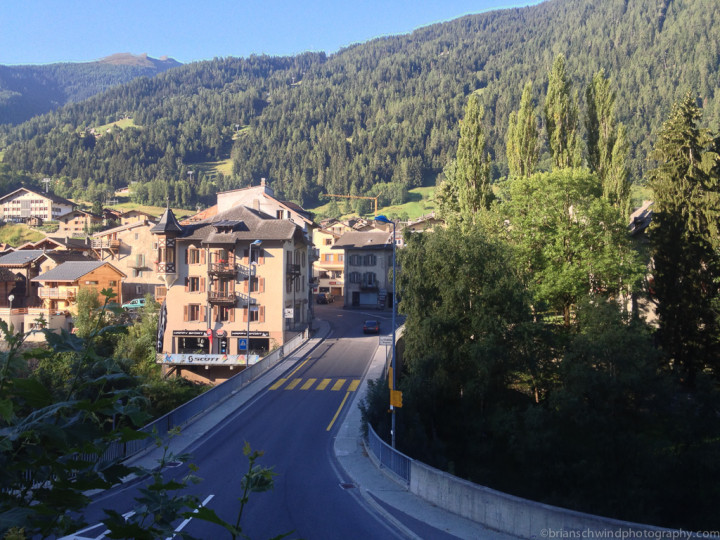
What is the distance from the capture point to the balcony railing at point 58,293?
60.0m

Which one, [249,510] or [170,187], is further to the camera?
[170,187]

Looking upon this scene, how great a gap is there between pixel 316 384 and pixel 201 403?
926 centimetres

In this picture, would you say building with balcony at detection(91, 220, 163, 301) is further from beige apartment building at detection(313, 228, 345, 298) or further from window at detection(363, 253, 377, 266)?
beige apartment building at detection(313, 228, 345, 298)

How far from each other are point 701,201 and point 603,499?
17781 mm

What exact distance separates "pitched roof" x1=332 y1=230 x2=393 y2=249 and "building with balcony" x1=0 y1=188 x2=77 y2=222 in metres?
81.7

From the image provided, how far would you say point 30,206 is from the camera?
129m

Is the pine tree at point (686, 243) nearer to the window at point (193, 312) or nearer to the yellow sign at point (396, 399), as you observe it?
the yellow sign at point (396, 399)

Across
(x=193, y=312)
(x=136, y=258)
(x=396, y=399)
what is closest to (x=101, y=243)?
(x=136, y=258)

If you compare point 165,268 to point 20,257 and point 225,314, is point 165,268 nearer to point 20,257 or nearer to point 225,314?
point 225,314

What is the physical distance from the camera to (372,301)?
83.2m

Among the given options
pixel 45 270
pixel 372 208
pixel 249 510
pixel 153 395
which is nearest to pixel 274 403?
pixel 153 395

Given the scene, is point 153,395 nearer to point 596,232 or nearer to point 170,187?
point 596,232

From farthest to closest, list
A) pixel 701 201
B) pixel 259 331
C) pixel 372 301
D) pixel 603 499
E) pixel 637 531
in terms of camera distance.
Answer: pixel 372 301 → pixel 259 331 → pixel 701 201 → pixel 603 499 → pixel 637 531

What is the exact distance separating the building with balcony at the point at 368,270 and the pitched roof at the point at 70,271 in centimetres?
3259
